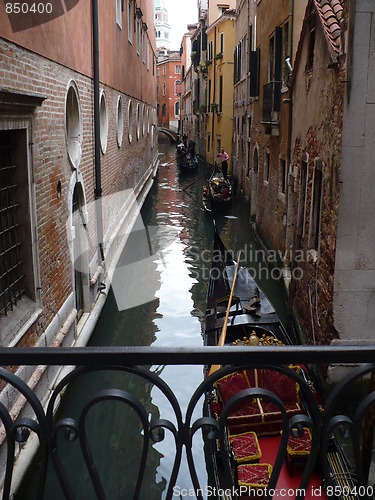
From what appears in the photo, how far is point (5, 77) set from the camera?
11.3 feet

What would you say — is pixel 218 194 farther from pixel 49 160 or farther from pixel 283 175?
pixel 49 160

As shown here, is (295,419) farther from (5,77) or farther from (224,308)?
(224,308)

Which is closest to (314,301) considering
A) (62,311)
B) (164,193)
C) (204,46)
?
(62,311)

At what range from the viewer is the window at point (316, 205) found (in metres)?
5.74

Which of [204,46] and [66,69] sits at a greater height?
[204,46]

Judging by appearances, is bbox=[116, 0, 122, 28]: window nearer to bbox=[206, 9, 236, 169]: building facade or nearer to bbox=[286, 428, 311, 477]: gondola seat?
bbox=[286, 428, 311, 477]: gondola seat

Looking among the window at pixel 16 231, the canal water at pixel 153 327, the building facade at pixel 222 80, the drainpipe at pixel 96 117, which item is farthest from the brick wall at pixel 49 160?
the building facade at pixel 222 80

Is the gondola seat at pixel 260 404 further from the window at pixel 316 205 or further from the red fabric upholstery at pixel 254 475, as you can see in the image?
the window at pixel 316 205

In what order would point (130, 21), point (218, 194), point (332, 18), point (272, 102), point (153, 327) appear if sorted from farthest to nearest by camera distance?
point (218, 194) → point (130, 21) → point (272, 102) → point (153, 327) → point (332, 18)

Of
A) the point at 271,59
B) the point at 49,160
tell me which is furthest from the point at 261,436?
the point at 271,59

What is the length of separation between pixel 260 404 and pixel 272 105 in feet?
20.5

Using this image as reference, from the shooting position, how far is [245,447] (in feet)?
11.8

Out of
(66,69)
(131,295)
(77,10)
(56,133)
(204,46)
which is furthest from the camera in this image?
(204,46)

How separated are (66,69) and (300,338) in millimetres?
3922
